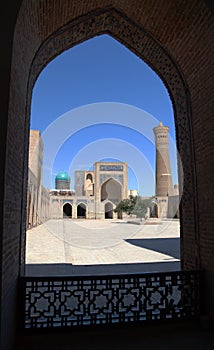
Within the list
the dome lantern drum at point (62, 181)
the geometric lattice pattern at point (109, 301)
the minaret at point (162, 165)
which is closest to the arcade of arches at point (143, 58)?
the geometric lattice pattern at point (109, 301)

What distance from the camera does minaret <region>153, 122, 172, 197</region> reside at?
28844 mm

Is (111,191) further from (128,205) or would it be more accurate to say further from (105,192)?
(128,205)

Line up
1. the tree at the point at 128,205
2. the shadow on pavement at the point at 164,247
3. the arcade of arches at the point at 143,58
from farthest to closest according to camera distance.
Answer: the tree at the point at 128,205 < the shadow on pavement at the point at 164,247 < the arcade of arches at the point at 143,58

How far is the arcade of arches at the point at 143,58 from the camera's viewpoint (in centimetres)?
200

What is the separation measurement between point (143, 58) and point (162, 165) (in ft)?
85.3

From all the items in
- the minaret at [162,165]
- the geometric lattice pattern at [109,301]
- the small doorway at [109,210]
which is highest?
the minaret at [162,165]

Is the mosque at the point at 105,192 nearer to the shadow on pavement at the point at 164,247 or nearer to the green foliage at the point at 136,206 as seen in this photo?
the green foliage at the point at 136,206

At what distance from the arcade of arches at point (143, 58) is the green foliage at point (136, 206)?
25.1 m

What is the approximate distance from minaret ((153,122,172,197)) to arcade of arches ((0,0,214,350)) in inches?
1016

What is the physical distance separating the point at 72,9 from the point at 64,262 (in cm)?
502

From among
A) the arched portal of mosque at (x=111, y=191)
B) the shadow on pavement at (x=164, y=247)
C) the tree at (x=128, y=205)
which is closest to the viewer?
the shadow on pavement at (x=164, y=247)

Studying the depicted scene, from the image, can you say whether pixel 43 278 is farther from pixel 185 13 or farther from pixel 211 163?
pixel 185 13

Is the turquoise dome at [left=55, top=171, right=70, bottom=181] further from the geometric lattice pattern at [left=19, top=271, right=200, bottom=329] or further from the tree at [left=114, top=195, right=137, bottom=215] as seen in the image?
the geometric lattice pattern at [left=19, top=271, right=200, bottom=329]

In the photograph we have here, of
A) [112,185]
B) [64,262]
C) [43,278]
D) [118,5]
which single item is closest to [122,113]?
[64,262]
